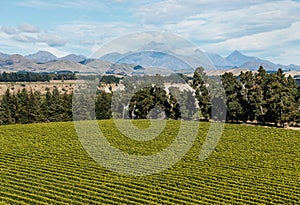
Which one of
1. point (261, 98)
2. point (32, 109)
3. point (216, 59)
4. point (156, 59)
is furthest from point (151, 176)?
point (32, 109)

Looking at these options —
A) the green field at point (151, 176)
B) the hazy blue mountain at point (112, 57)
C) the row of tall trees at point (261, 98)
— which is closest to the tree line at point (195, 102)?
the row of tall trees at point (261, 98)

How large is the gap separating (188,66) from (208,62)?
232 cm

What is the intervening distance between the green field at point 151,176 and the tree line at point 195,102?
2021 cm

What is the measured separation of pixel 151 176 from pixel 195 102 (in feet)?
119

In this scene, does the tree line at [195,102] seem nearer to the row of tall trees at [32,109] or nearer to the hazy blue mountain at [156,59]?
the row of tall trees at [32,109]

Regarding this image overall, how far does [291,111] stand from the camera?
53344 mm

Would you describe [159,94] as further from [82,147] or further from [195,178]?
[195,178]

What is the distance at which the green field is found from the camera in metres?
18.4

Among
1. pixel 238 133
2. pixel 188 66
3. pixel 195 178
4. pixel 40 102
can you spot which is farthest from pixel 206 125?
pixel 40 102

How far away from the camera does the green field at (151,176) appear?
18438mm

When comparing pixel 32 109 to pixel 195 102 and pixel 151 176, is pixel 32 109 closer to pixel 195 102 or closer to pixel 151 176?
pixel 195 102

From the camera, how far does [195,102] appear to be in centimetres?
5772

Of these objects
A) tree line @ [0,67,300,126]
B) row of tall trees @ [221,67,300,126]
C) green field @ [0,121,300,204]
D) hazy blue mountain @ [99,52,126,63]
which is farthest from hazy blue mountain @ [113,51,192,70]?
row of tall trees @ [221,67,300,126]

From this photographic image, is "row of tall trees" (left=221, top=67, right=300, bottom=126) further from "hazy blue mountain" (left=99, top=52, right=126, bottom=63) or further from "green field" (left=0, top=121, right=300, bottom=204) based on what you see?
"hazy blue mountain" (left=99, top=52, right=126, bottom=63)
